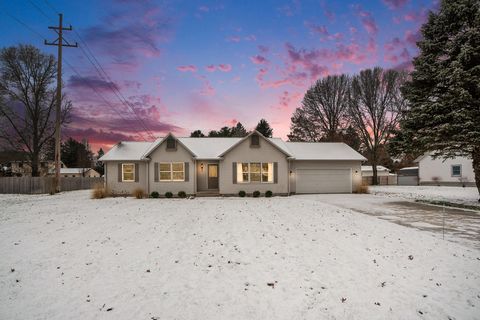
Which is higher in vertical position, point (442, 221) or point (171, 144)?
point (171, 144)

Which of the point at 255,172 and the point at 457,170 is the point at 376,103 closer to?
the point at 457,170

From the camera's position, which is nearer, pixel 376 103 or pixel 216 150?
pixel 216 150

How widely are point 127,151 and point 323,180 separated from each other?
17.5 meters

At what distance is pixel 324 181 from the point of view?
23.2 metres

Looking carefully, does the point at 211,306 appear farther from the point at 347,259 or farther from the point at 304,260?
the point at 347,259

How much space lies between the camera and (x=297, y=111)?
124 feet

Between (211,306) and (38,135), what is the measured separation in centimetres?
3198

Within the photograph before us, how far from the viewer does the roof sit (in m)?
21.0

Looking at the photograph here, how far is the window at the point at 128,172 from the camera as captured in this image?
21219mm

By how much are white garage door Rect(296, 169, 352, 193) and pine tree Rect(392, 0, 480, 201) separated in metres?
6.91

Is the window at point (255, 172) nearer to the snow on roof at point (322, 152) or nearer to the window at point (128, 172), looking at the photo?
the snow on roof at point (322, 152)

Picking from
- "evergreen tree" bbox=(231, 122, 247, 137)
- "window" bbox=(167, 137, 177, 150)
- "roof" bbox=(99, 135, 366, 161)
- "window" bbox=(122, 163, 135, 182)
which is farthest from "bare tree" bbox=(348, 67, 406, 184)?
"window" bbox=(122, 163, 135, 182)

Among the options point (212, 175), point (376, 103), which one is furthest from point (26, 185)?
point (376, 103)

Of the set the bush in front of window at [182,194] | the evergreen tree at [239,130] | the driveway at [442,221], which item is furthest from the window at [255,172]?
the evergreen tree at [239,130]
